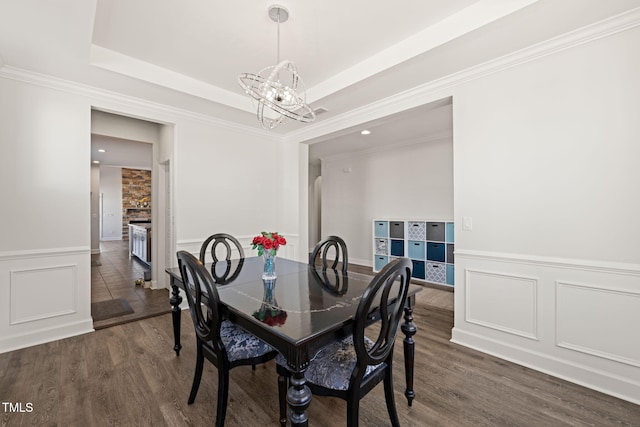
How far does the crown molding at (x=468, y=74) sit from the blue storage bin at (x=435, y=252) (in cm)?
267

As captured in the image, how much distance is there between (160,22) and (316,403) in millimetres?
3000

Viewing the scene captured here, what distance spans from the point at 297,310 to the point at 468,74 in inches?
99.8

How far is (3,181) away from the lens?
2.41 m

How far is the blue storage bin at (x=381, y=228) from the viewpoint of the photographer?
215 inches

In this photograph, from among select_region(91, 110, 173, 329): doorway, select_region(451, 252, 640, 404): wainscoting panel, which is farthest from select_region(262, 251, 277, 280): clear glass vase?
select_region(91, 110, 173, 329): doorway

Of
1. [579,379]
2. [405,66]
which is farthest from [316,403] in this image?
[405,66]

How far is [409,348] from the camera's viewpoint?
1.69 meters

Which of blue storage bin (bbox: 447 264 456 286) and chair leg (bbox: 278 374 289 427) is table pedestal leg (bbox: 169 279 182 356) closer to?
chair leg (bbox: 278 374 289 427)

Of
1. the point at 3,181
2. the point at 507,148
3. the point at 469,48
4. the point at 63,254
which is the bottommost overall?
the point at 63,254

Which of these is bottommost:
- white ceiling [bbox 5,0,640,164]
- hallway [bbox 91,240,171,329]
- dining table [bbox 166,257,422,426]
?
hallway [bbox 91,240,171,329]

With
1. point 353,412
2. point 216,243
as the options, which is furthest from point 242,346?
point 216,243

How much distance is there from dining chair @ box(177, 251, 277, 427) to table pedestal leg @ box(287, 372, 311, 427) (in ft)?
1.74

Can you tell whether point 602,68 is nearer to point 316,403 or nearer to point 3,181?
point 316,403

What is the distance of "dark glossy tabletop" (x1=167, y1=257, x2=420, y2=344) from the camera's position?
3.99 feet
